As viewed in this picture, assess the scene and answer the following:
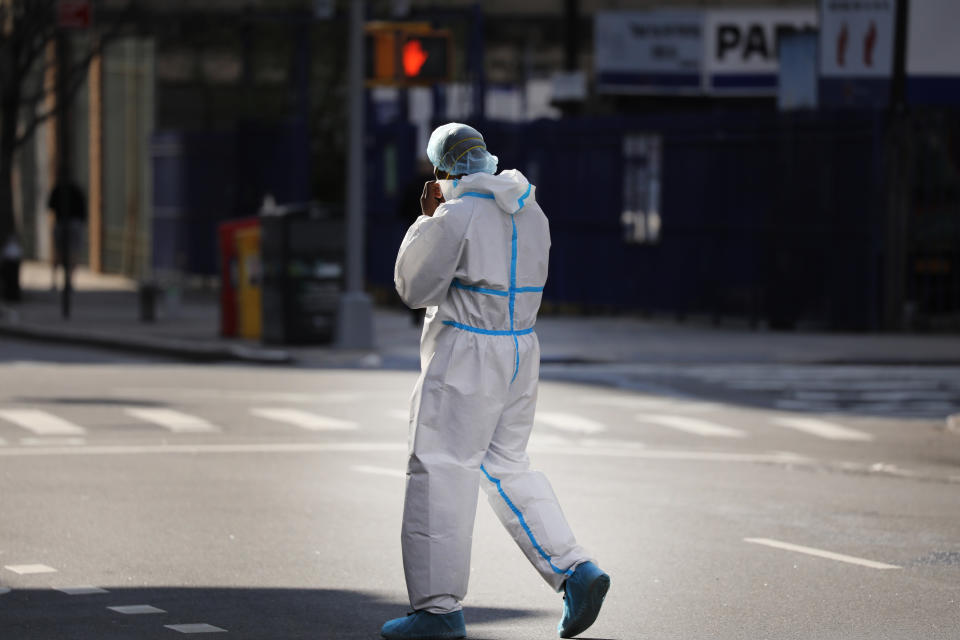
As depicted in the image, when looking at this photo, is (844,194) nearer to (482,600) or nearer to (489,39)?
(482,600)

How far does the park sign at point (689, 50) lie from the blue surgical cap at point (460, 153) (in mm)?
33163

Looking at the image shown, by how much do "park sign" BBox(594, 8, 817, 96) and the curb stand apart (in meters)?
18.0

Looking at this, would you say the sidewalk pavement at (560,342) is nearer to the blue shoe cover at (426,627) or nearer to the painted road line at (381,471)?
the painted road line at (381,471)

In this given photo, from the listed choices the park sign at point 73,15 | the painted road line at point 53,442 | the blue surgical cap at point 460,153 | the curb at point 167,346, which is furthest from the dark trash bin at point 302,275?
the blue surgical cap at point 460,153

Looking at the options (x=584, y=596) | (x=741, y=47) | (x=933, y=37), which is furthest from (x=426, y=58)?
(x=741, y=47)

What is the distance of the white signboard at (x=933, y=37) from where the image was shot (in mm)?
28203

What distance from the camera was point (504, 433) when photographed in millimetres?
7352

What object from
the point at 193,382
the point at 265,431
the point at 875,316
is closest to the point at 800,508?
the point at 265,431

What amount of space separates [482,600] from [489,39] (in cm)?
4194

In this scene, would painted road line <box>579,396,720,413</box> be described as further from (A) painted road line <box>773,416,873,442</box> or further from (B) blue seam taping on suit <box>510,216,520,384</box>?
(B) blue seam taping on suit <box>510,216,520,384</box>

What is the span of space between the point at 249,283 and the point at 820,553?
15.5 m

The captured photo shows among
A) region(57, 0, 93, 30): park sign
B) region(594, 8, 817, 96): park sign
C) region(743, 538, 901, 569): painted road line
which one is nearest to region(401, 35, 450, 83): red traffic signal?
region(57, 0, 93, 30): park sign

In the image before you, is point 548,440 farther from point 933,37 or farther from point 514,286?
point 933,37

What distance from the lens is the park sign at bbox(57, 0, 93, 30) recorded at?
93.1 ft
